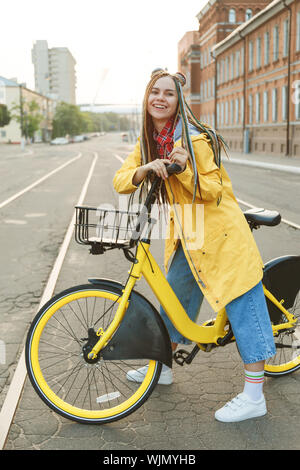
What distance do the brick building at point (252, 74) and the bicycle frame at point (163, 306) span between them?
34.6 m

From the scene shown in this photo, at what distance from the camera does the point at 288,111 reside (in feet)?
123

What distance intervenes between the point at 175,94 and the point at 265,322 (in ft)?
4.35

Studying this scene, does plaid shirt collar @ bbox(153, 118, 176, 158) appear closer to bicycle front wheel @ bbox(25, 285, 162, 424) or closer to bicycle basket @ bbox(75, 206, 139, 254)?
bicycle basket @ bbox(75, 206, 139, 254)

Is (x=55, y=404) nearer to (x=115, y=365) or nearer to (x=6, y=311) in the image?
(x=115, y=365)

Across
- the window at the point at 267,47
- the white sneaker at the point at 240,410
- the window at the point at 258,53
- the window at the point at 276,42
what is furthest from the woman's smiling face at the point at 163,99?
the window at the point at 258,53

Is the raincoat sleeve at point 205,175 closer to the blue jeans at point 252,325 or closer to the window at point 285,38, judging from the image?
the blue jeans at point 252,325

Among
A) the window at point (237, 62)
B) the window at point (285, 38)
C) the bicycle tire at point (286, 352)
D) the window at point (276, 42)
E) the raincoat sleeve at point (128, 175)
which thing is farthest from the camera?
the window at point (237, 62)

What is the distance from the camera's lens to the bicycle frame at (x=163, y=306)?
121 inches

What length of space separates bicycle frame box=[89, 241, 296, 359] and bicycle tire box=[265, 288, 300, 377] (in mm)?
521

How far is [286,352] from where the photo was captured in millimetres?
3787

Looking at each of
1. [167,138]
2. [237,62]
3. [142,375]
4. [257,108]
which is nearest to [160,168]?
[167,138]

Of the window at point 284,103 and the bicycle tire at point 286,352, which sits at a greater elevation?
the window at point 284,103
